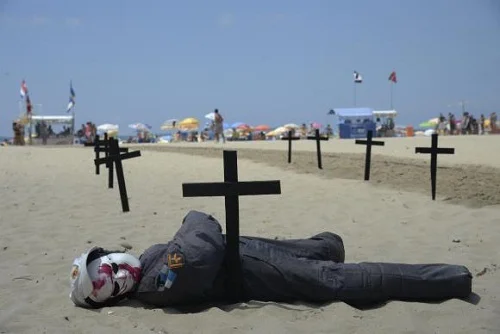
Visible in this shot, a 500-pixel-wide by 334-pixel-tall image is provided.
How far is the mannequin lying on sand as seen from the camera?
11.2 feet

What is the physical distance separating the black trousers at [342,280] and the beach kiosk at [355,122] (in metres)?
31.7

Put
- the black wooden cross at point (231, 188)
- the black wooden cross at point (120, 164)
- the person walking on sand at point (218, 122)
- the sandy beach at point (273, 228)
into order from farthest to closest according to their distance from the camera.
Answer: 1. the person walking on sand at point (218, 122)
2. the black wooden cross at point (120, 164)
3. the black wooden cross at point (231, 188)
4. the sandy beach at point (273, 228)

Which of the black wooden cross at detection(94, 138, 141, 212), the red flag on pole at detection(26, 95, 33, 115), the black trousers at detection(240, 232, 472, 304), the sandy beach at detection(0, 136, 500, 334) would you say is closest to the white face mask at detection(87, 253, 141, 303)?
the sandy beach at detection(0, 136, 500, 334)

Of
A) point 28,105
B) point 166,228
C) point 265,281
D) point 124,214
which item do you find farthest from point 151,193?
point 28,105

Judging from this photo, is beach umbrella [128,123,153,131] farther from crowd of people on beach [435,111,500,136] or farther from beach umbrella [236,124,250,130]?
crowd of people on beach [435,111,500,136]

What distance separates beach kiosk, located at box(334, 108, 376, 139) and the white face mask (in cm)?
3219

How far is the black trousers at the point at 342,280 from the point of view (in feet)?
11.6

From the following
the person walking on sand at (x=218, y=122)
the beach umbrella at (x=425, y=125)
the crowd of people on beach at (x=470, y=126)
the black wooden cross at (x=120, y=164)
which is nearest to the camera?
the black wooden cross at (x=120, y=164)

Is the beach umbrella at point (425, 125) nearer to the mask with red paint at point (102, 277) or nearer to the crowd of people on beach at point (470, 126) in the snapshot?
the crowd of people on beach at point (470, 126)

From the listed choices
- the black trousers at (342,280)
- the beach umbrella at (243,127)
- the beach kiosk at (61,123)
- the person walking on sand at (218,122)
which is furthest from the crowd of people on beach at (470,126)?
the black trousers at (342,280)

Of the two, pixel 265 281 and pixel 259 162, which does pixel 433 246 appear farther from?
pixel 259 162

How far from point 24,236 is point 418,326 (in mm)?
4446

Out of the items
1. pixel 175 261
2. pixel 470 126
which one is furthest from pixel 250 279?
pixel 470 126

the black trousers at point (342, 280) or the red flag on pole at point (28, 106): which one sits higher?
the red flag on pole at point (28, 106)
